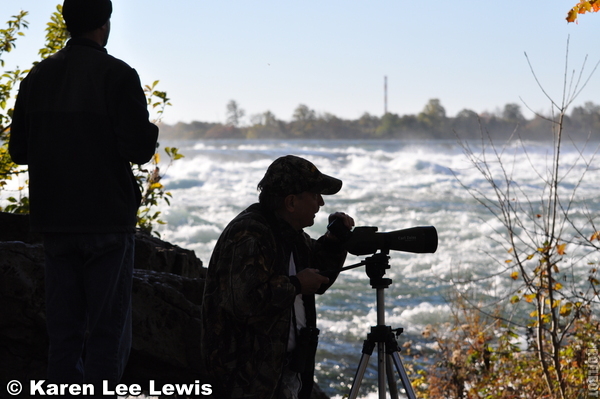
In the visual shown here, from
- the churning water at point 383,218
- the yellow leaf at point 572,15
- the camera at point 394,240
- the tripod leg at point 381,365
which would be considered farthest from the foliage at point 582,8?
the tripod leg at point 381,365

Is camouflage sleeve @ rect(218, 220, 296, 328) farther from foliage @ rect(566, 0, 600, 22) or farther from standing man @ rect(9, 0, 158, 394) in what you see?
foliage @ rect(566, 0, 600, 22)

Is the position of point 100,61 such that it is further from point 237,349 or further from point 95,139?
point 237,349

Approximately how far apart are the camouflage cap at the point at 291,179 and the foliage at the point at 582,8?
1.90 m

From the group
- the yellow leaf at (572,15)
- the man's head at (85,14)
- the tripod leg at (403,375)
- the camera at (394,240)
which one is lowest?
the tripod leg at (403,375)

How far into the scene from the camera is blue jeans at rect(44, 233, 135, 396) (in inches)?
93.2

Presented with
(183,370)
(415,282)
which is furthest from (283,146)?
(183,370)

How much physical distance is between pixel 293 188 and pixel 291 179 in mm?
33

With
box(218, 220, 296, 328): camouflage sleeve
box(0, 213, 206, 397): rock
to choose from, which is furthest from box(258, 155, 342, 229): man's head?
box(0, 213, 206, 397): rock

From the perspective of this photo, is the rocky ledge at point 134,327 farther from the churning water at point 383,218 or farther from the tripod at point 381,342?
the churning water at point 383,218

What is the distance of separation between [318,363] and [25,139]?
175 inches

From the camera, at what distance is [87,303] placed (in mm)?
2443

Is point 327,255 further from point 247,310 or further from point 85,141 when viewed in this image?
point 85,141

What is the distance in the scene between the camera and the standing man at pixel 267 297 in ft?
7.82

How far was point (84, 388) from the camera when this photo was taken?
7.79 ft
